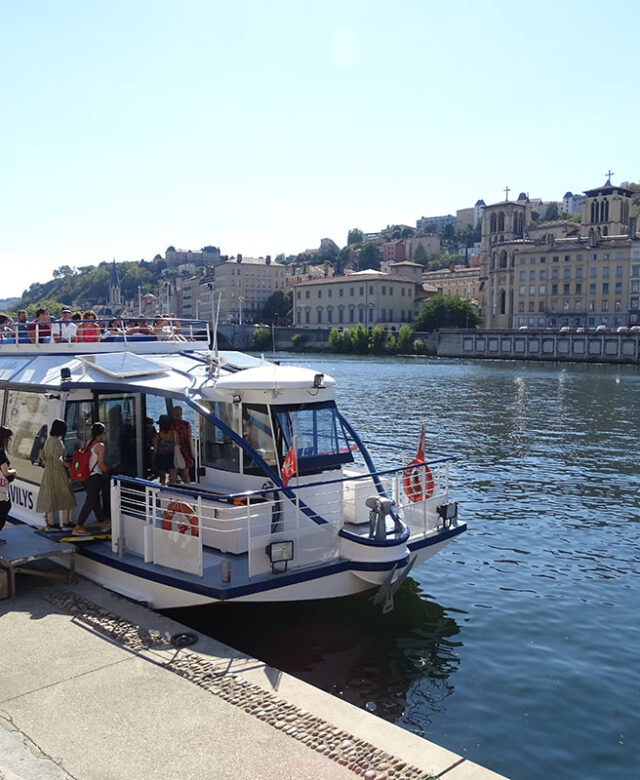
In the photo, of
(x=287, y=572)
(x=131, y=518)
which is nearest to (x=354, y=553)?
(x=287, y=572)

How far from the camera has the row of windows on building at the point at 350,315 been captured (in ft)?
538

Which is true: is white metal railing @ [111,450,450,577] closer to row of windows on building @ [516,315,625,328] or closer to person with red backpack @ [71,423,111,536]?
person with red backpack @ [71,423,111,536]

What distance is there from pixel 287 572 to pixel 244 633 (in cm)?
156

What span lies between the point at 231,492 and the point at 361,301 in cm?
15738

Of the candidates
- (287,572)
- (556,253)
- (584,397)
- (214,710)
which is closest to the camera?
(214,710)

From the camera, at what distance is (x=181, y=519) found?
30.1 ft

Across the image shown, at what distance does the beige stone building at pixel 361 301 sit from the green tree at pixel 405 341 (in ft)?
97.2

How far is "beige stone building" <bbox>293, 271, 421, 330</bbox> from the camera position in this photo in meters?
163

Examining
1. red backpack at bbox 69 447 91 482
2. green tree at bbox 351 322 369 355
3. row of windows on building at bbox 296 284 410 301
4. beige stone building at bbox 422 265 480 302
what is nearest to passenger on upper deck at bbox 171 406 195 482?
red backpack at bbox 69 447 91 482

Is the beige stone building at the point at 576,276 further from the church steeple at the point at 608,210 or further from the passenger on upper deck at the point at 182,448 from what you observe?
the passenger on upper deck at the point at 182,448

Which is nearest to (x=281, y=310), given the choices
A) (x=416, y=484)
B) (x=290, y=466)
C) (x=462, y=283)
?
(x=462, y=283)

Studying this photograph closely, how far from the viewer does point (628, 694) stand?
9.16 m

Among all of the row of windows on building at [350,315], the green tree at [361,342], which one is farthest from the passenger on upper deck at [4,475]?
the row of windows on building at [350,315]

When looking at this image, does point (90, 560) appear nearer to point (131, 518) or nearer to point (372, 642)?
point (131, 518)
